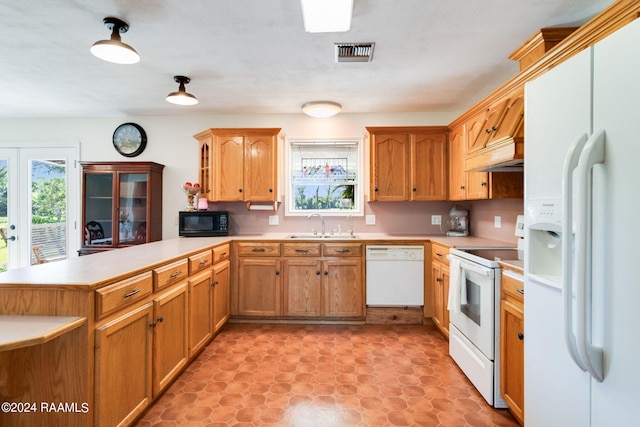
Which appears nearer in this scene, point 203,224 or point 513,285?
point 513,285

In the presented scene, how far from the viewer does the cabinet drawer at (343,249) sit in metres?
3.17

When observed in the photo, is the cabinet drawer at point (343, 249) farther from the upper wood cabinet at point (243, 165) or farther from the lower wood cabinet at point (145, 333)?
the lower wood cabinet at point (145, 333)

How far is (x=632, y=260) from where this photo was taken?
0.80 metres

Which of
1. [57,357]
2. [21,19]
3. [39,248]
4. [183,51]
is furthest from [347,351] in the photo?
[39,248]

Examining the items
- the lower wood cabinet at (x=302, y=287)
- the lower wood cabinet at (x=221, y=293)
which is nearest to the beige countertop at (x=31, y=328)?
the lower wood cabinet at (x=221, y=293)

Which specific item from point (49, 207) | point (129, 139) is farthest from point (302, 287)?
point (49, 207)

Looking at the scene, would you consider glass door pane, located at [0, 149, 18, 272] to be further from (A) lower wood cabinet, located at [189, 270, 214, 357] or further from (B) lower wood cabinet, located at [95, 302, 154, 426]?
(B) lower wood cabinet, located at [95, 302, 154, 426]

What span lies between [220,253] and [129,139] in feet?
7.41

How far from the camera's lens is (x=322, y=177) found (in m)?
3.88

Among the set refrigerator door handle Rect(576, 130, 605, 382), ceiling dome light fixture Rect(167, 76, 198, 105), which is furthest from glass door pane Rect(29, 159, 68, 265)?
refrigerator door handle Rect(576, 130, 605, 382)

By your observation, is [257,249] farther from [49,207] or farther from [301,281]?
[49,207]

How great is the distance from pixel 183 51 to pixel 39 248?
134 inches

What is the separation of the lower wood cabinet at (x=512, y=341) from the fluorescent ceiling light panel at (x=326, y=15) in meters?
1.76

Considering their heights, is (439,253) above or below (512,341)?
above
